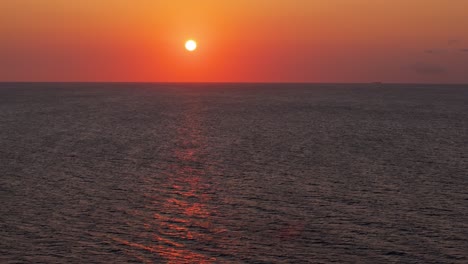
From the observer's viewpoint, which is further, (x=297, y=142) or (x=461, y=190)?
(x=297, y=142)

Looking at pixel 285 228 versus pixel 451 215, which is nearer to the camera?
pixel 285 228

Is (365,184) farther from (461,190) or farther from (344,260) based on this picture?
(344,260)

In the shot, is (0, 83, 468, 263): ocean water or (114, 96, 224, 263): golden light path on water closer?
(114, 96, 224, 263): golden light path on water

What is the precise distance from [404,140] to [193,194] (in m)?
52.8

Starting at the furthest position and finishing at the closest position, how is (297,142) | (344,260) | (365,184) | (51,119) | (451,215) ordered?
(51,119) → (297,142) → (365,184) → (451,215) → (344,260)

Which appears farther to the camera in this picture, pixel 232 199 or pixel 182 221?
pixel 232 199

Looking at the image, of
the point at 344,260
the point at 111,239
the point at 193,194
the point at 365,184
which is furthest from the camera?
the point at 365,184

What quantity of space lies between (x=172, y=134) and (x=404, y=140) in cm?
3929

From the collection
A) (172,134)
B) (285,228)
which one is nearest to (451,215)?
(285,228)

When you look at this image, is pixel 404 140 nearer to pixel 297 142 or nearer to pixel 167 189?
pixel 297 142

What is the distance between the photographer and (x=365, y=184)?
5603cm

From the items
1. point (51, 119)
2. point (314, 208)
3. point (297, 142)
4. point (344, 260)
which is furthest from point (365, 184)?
point (51, 119)

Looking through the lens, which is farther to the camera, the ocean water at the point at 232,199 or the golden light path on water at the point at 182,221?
the ocean water at the point at 232,199

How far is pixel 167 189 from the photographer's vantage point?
53.5 metres
